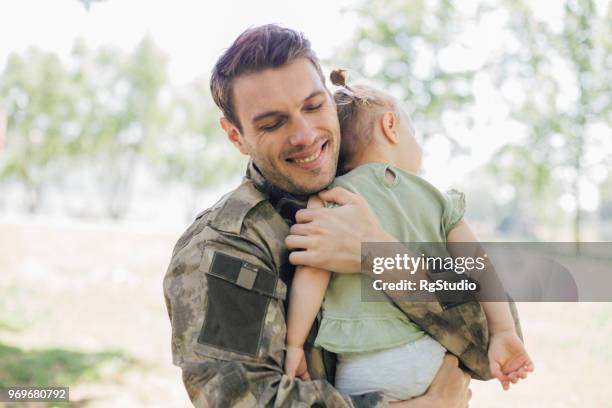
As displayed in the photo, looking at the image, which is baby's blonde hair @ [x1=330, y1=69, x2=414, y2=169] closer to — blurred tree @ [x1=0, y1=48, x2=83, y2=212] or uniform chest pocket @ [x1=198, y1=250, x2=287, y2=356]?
uniform chest pocket @ [x1=198, y1=250, x2=287, y2=356]

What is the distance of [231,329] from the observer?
1745 millimetres

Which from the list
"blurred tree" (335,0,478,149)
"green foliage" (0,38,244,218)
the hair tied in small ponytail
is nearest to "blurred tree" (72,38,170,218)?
"green foliage" (0,38,244,218)

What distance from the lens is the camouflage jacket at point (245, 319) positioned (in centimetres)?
170

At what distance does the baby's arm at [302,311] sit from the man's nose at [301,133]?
430 mm

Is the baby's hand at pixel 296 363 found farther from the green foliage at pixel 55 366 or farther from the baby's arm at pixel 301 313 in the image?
the green foliage at pixel 55 366

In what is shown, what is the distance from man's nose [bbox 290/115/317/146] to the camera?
2004 millimetres

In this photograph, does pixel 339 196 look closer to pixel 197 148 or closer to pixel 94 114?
pixel 94 114

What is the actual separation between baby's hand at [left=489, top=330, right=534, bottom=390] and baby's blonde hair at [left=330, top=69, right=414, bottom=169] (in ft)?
2.87

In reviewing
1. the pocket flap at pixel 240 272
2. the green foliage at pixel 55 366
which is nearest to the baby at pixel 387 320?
the pocket flap at pixel 240 272

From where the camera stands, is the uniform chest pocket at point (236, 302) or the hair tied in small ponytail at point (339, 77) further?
the hair tied in small ponytail at point (339, 77)

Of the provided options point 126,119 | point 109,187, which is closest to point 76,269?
point 126,119

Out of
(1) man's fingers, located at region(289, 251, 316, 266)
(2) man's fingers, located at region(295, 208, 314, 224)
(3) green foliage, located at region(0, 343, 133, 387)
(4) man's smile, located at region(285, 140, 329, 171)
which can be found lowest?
(3) green foliage, located at region(0, 343, 133, 387)

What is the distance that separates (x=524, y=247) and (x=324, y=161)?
140cm

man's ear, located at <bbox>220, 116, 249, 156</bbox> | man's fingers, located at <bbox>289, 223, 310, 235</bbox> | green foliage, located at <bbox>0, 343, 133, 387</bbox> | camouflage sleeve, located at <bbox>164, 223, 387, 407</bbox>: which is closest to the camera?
camouflage sleeve, located at <bbox>164, 223, 387, 407</bbox>
